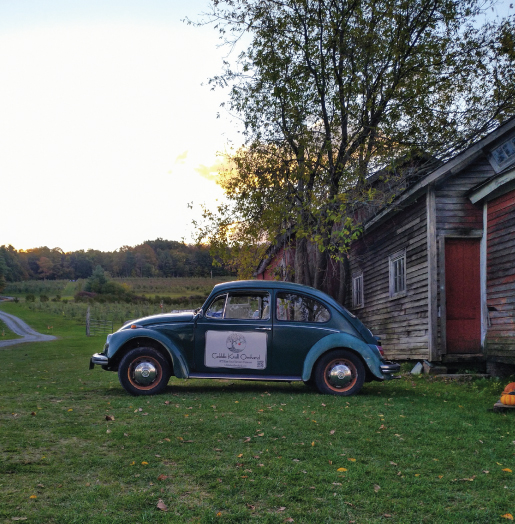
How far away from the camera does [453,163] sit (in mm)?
13008

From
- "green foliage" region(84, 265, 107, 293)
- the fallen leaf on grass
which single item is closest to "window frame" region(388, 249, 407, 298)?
the fallen leaf on grass

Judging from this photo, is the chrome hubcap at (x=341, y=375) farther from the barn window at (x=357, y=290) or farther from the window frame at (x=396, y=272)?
the barn window at (x=357, y=290)

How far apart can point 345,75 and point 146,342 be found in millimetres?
10432

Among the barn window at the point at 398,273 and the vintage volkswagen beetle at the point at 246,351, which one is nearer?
the vintage volkswagen beetle at the point at 246,351

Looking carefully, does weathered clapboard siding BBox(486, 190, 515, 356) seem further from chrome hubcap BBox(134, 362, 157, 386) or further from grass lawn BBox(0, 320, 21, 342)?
grass lawn BBox(0, 320, 21, 342)

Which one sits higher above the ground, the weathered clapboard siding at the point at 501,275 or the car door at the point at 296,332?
the weathered clapboard siding at the point at 501,275

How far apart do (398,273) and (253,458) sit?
11505 millimetres

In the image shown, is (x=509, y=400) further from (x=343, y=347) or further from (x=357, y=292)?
(x=357, y=292)

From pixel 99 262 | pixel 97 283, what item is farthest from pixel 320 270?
pixel 99 262

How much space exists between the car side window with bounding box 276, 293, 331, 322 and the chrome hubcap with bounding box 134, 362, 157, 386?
220cm

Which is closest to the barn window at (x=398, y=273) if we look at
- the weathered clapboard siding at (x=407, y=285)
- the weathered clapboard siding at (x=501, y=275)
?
the weathered clapboard siding at (x=407, y=285)

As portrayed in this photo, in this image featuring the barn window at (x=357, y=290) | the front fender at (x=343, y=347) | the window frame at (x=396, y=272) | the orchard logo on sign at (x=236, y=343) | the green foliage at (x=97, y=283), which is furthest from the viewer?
the green foliage at (x=97, y=283)

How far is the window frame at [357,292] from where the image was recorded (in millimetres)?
19469

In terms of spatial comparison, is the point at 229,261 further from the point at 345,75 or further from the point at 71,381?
the point at 71,381
